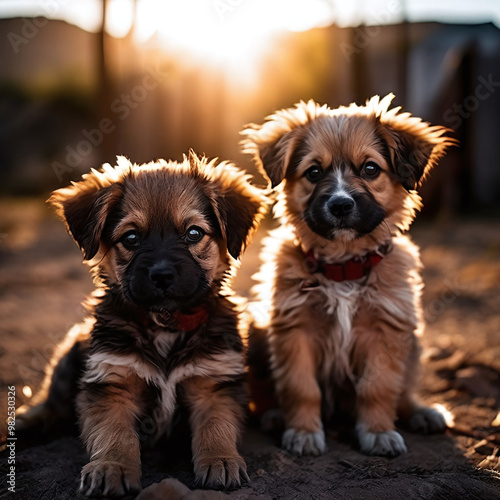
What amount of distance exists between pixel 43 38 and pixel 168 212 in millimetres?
26138

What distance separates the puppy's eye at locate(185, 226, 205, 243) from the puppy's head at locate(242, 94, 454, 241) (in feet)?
2.55

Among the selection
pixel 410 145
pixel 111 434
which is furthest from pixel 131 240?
pixel 410 145

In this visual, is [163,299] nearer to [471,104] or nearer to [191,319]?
[191,319]

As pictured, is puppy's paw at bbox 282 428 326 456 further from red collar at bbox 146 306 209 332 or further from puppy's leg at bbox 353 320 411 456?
red collar at bbox 146 306 209 332

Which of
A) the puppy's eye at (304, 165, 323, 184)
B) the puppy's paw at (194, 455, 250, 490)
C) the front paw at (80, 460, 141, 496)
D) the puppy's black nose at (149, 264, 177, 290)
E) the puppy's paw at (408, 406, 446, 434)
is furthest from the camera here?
the puppy's paw at (408, 406, 446, 434)

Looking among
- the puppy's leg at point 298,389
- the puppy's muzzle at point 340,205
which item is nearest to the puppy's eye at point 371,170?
the puppy's muzzle at point 340,205

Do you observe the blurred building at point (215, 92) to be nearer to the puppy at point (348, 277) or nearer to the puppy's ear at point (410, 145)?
the puppy's ear at point (410, 145)

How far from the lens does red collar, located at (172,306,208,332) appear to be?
130 inches

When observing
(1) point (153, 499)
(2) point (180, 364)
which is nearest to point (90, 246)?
(2) point (180, 364)

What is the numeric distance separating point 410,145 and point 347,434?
2109 mm

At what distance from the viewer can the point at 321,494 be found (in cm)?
298

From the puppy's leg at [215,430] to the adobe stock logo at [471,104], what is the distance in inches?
423
